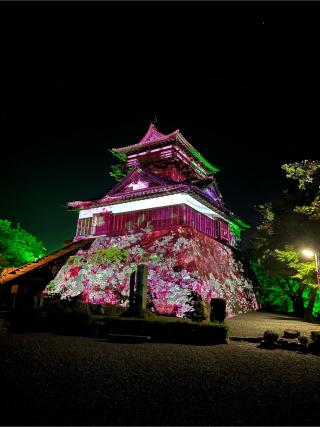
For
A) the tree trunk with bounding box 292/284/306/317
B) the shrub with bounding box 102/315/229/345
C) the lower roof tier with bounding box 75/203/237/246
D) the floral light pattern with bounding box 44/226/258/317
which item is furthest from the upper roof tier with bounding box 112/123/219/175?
the shrub with bounding box 102/315/229/345

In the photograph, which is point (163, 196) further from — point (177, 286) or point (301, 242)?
point (301, 242)

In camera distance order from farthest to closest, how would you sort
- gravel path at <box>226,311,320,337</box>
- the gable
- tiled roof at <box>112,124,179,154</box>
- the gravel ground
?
tiled roof at <box>112,124,179,154</box> < the gable < gravel path at <box>226,311,320,337</box> < the gravel ground

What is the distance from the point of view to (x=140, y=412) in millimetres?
3199

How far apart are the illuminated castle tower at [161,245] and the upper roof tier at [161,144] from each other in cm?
13

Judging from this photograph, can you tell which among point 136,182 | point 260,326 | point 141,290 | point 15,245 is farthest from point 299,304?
point 15,245

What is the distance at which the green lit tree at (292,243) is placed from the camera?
49.4 feet

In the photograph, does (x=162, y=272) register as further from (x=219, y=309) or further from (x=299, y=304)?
(x=299, y=304)

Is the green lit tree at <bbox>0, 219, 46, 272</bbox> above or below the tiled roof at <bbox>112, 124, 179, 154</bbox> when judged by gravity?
below

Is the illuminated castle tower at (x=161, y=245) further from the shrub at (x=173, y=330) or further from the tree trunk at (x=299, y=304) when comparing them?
the shrub at (x=173, y=330)

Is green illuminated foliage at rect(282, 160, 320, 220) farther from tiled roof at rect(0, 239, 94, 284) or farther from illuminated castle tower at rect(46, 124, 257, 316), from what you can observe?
tiled roof at rect(0, 239, 94, 284)

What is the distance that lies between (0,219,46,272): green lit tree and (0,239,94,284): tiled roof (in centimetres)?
789

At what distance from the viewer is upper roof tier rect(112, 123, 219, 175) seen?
78.8ft

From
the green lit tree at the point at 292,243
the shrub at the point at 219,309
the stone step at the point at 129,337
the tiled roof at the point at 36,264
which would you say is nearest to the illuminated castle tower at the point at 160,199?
the tiled roof at the point at 36,264

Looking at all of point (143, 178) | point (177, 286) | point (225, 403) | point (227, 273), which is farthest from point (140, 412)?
point (143, 178)
